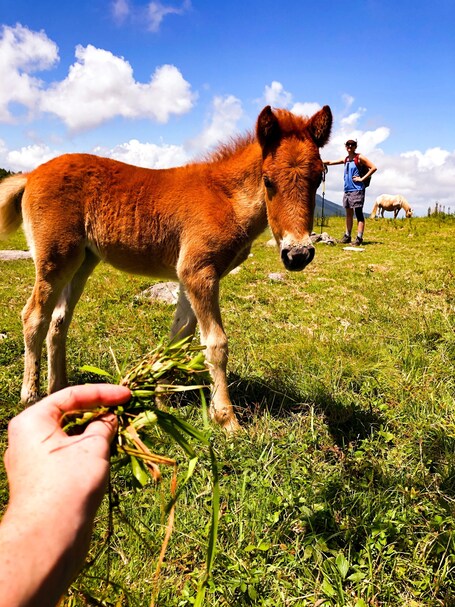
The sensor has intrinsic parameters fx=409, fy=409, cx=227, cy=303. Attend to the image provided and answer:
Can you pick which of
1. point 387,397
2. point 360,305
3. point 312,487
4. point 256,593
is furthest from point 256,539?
point 360,305

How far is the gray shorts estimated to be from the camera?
14.1 metres

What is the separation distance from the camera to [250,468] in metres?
2.83

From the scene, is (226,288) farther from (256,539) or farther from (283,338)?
(256,539)

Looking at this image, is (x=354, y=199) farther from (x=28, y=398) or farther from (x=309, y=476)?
(x=309, y=476)

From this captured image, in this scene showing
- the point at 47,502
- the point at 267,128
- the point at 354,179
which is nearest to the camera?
the point at 47,502

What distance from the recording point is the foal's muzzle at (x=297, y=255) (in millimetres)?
3434

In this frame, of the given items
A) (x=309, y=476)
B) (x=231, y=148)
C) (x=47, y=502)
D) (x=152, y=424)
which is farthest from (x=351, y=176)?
(x=47, y=502)

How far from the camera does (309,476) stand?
270 centimetres

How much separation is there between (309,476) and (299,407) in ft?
3.15

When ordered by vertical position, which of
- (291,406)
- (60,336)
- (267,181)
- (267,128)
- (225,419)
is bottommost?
(225,419)

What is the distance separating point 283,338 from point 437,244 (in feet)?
31.8

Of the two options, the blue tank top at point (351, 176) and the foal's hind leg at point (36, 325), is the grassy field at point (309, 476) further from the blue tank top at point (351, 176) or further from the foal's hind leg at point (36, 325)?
the blue tank top at point (351, 176)

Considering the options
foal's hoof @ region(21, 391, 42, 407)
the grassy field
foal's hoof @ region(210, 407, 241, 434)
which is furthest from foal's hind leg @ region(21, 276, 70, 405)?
foal's hoof @ region(210, 407, 241, 434)

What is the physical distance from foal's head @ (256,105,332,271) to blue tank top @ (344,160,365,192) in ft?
36.0
